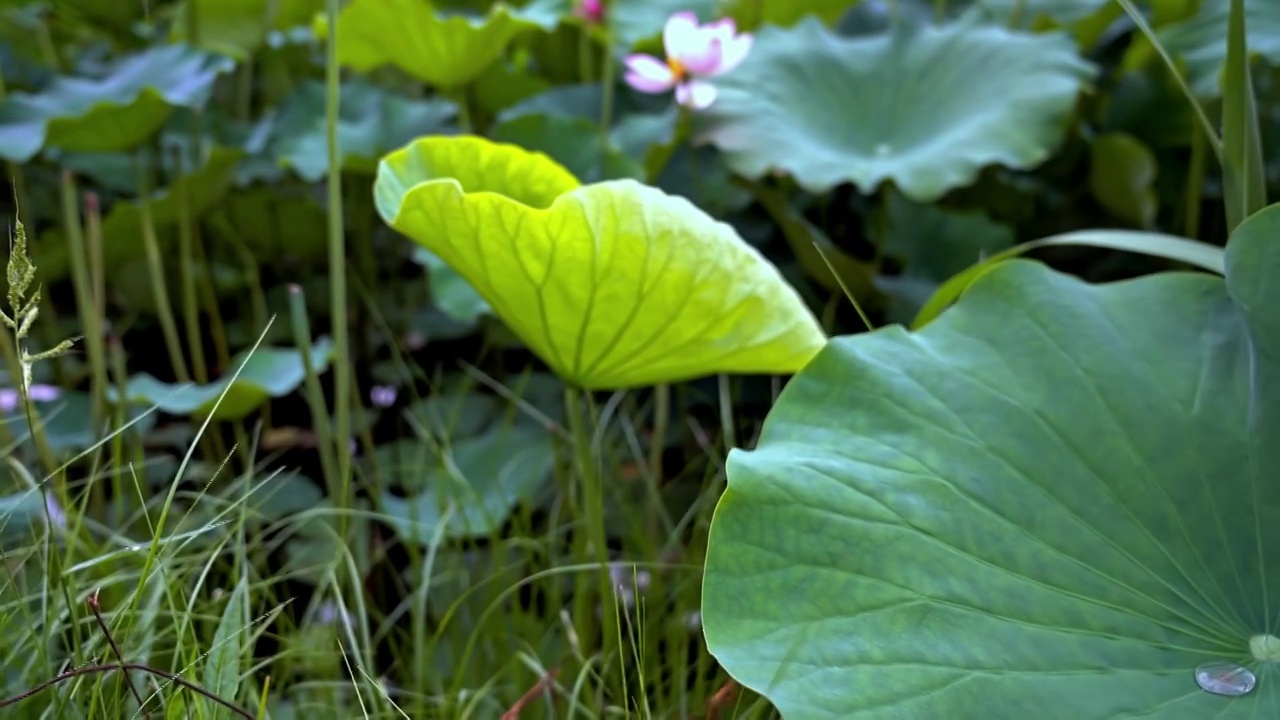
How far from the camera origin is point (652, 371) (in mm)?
741

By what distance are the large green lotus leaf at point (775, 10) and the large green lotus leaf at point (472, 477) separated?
0.66 m

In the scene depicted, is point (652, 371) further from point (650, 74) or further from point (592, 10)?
point (592, 10)

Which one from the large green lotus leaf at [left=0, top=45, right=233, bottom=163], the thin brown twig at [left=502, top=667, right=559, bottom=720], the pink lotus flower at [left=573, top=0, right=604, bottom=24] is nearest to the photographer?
the thin brown twig at [left=502, top=667, right=559, bottom=720]

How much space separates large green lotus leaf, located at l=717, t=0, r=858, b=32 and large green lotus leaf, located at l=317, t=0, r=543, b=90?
1.15 ft

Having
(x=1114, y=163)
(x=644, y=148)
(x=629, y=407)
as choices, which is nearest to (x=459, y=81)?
(x=644, y=148)

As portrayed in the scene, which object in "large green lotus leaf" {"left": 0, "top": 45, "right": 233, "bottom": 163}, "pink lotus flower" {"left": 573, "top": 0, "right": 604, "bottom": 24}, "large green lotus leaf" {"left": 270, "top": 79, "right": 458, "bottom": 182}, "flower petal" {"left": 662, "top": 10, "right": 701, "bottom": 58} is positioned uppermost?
"flower petal" {"left": 662, "top": 10, "right": 701, "bottom": 58}

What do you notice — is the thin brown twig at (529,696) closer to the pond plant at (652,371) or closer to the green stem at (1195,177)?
the pond plant at (652,371)

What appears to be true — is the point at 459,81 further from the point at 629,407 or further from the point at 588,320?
the point at 588,320

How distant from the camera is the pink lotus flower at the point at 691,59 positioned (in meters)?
0.98

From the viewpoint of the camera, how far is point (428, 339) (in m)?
1.36

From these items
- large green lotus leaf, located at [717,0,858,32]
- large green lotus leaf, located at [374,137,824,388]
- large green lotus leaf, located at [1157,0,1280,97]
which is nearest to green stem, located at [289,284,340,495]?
large green lotus leaf, located at [374,137,824,388]

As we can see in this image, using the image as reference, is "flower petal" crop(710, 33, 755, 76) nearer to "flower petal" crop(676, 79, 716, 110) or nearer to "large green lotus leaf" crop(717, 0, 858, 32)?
"flower petal" crop(676, 79, 716, 110)

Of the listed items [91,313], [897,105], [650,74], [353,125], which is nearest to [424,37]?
[353,125]

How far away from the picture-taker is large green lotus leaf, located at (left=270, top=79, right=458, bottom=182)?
3.98ft
